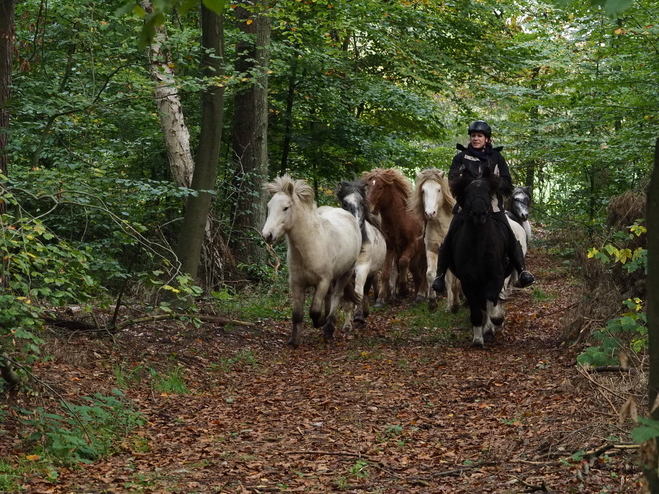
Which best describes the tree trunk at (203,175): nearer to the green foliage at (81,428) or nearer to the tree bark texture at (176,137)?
the tree bark texture at (176,137)

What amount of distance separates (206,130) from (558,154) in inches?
345

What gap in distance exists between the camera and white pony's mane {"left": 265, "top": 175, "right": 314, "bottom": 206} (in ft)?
36.2

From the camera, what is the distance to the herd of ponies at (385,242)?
10719 mm


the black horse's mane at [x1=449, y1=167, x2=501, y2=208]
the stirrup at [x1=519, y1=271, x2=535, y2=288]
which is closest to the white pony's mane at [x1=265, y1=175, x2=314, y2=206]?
the black horse's mane at [x1=449, y1=167, x2=501, y2=208]

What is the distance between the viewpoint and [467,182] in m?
10.7

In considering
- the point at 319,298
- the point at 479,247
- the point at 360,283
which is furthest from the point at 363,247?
the point at 479,247

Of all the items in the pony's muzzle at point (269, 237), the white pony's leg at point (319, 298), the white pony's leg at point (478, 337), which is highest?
the pony's muzzle at point (269, 237)

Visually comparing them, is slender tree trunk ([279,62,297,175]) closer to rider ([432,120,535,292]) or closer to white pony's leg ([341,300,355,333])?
white pony's leg ([341,300,355,333])

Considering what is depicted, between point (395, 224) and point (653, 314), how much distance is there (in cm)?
1236

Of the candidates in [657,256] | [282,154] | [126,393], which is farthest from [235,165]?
[657,256]

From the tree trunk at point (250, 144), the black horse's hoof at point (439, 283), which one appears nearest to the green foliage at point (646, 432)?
the black horse's hoof at point (439, 283)

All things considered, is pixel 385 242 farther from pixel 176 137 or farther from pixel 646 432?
pixel 646 432

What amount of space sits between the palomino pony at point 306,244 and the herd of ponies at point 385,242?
1 cm

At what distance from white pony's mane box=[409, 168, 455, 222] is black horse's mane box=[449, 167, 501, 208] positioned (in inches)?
84.3
